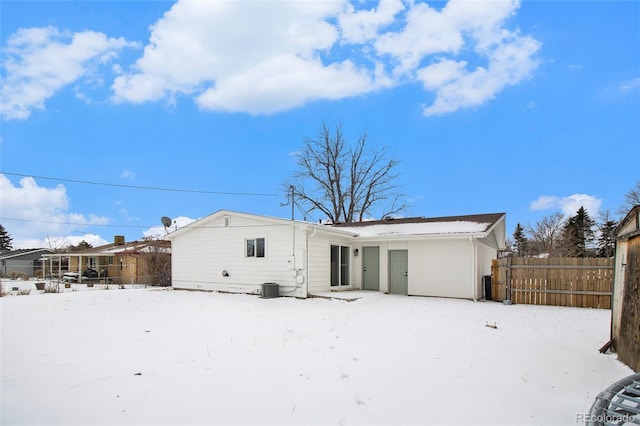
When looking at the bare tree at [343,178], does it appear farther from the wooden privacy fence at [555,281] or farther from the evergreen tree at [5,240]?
the evergreen tree at [5,240]

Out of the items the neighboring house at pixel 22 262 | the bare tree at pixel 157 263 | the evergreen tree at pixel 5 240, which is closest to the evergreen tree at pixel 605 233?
the bare tree at pixel 157 263

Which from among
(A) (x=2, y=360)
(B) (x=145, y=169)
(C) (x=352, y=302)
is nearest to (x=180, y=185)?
(B) (x=145, y=169)

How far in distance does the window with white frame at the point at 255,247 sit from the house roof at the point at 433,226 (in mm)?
4074

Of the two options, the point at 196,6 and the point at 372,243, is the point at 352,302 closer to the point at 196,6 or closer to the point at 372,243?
the point at 372,243

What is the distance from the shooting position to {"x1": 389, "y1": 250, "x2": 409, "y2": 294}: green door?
15.5m

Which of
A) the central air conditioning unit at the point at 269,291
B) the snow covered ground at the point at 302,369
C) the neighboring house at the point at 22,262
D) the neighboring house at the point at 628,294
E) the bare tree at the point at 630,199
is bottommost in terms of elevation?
the neighboring house at the point at 22,262

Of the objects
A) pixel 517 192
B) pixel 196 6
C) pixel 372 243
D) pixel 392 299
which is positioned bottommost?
pixel 392 299

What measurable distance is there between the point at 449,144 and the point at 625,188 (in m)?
21.8

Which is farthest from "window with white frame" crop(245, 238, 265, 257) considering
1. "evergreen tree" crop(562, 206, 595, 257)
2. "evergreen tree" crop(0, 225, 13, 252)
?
"evergreen tree" crop(0, 225, 13, 252)

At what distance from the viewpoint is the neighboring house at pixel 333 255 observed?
14141 millimetres

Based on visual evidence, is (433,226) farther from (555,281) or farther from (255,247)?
(255,247)

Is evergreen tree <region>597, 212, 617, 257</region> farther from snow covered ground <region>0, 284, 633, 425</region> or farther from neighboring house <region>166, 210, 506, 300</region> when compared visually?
snow covered ground <region>0, 284, 633, 425</region>

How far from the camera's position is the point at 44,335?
7582 mm

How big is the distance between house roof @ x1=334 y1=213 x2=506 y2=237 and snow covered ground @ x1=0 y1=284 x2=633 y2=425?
500 centimetres
